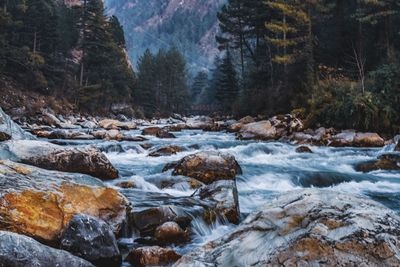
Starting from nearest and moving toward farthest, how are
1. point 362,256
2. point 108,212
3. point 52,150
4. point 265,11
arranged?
point 362,256, point 108,212, point 52,150, point 265,11

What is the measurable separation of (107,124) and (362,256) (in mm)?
25035

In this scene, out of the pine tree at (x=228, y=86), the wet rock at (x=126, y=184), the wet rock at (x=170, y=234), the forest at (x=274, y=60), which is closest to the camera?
the wet rock at (x=170, y=234)

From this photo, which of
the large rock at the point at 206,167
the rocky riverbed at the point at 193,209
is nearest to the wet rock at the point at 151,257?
the rocky riverbed at the point at 193,209

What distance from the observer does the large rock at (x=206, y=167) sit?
27.2 feet

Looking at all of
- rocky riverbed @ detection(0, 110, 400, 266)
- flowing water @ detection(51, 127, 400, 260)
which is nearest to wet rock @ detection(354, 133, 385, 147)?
flowing water @ detection(51, 127, 400, 260)

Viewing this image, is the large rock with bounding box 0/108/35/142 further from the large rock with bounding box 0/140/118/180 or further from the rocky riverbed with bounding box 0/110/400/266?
the large rock with bounding box 0/140/118/180

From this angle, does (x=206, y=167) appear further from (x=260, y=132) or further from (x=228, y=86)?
(x=228, y=86)

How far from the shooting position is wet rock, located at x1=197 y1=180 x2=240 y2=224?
5934mm

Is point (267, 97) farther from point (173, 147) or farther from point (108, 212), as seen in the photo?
point (108, 212)

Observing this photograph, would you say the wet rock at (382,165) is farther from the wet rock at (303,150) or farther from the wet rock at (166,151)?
the wet rock at (166,151)

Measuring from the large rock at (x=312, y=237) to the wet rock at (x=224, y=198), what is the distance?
316 cm

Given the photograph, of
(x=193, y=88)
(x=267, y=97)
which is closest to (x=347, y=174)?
(x=267, y=97)

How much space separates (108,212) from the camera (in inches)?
201

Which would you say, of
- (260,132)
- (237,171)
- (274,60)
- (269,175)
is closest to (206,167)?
(237,171)
